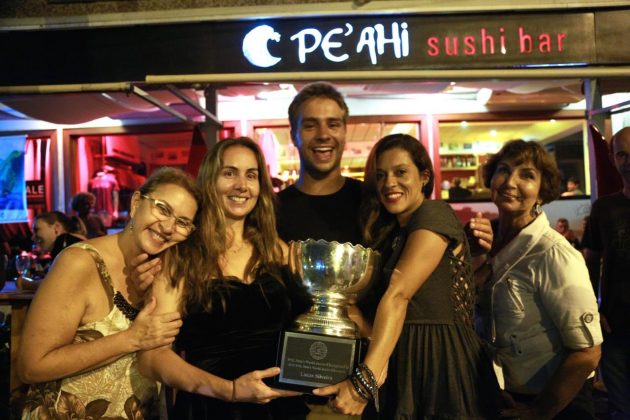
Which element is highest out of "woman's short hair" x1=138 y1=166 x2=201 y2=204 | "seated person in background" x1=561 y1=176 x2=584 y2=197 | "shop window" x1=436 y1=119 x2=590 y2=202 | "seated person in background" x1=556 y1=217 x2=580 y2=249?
"shop window" x1=436 y1=119 x2=590 y2=202

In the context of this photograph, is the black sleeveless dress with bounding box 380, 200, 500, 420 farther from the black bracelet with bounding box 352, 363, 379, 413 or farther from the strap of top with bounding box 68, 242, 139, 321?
the strap of top with bounding box 68, 242, 139, 321

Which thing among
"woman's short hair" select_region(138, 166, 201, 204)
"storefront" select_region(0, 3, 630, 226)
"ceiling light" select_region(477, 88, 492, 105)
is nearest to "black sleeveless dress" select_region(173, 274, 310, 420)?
"woman's short hair" select_region(138, 166, 201, 204)

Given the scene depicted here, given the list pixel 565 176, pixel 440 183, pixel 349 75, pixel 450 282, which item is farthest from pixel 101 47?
pixel 565 176

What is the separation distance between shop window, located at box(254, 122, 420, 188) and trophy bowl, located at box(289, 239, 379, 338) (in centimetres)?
466

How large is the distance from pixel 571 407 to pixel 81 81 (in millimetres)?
3118

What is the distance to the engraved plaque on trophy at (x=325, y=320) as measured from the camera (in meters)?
1.62

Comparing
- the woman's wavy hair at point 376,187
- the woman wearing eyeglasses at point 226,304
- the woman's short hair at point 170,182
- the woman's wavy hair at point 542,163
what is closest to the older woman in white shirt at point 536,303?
the woman's wavy hair at point 542,163

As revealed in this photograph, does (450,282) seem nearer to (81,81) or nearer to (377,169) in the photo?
(377,169)

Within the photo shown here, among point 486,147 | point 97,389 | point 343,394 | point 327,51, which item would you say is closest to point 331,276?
point 343,394

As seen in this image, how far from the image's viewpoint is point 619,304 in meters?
2.71

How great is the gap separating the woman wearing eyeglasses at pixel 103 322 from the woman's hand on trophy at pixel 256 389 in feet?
1.02

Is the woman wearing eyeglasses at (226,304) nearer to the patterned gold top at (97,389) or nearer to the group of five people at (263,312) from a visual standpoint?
the group of five people at (263,312)

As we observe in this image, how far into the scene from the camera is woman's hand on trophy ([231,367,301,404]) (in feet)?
5.35

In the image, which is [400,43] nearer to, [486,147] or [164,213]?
[164,213]
